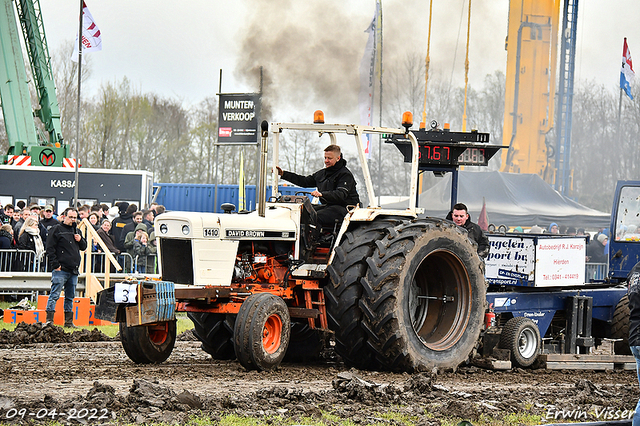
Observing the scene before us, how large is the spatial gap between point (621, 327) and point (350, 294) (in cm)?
515

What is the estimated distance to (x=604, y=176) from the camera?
39.9 metres

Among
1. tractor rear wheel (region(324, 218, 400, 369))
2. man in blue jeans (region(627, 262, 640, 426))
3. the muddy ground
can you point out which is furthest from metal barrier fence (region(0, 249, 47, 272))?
man in blue jeans (region(627, 262, 640, 426))

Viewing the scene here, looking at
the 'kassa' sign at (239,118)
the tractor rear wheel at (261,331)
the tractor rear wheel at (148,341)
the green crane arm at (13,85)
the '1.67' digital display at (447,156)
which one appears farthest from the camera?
the green crane arm at (13,85)

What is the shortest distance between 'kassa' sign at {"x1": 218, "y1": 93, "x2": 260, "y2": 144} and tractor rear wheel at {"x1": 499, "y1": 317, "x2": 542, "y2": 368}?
34.5ft

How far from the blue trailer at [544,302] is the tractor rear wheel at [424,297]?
0.94 metres

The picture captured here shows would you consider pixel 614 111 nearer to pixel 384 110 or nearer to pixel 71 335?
pixel 384 110

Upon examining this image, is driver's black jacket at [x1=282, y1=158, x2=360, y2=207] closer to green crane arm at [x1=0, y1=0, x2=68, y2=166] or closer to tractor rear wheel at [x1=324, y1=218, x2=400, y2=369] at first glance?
tractor rear wheel at [x1=324, y1=218, x2=400, y2=369]

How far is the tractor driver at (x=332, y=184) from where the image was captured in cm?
855

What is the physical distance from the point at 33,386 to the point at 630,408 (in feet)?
16.6

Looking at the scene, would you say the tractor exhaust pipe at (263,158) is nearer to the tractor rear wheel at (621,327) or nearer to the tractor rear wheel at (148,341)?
the tractor rear wheel at (148,341)

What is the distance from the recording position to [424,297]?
29.7 feet

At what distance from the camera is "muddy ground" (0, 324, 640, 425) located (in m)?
5.54

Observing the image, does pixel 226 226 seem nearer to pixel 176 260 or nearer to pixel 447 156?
pixel 176 260

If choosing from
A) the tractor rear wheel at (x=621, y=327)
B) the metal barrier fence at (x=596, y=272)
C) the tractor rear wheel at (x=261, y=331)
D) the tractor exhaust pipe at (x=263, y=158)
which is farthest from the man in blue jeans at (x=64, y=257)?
the metal barrier fence at (x=596, y=272)
